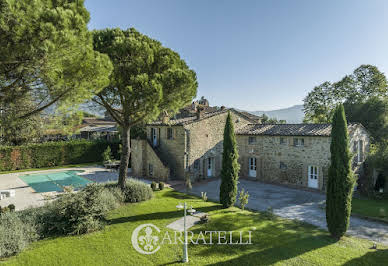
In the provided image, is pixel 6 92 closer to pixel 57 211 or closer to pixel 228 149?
pixel 57 211

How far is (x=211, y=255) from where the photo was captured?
9.11 metres

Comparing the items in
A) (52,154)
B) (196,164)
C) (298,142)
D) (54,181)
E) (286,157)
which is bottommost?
(54,181)

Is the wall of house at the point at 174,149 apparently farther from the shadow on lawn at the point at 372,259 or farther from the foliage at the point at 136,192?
the shadow on lawn at the point at 372,259

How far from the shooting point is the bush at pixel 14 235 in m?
8.82

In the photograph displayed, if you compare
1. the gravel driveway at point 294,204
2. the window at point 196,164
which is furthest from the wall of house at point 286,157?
the window at point 196,164

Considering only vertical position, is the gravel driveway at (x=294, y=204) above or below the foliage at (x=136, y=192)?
below

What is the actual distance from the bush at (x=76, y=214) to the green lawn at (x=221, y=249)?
530 millimetres

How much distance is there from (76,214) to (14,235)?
2417 mm

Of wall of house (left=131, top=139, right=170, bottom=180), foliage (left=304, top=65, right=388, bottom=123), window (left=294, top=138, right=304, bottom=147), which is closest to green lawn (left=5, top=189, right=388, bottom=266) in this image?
window (left=294, top=138, right=304, bottom=147)

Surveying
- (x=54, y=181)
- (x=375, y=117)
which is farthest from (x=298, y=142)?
(x=54, y=181)

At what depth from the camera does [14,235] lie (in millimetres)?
9219

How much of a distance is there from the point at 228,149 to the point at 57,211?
10.4 metres

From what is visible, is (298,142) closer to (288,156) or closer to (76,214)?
(288,156)

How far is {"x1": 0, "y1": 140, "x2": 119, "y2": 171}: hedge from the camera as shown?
1078 inches
